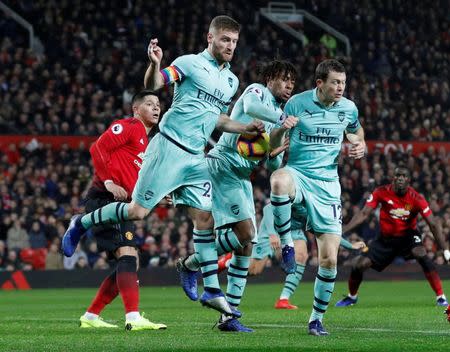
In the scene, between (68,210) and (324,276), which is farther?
(68,210)

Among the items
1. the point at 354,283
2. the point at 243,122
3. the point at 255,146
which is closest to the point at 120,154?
the point at 243,122

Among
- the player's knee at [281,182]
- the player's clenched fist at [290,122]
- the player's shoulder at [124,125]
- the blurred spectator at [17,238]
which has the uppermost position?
the player's clenched fist at [290,122]

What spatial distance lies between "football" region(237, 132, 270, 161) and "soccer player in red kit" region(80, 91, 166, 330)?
110 cm

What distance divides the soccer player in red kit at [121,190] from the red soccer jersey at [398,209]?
600 centimetres

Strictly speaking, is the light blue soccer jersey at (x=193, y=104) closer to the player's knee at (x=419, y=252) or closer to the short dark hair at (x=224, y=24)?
the short dark hair at (x=224, y=24)

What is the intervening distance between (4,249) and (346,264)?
7599 millimetres

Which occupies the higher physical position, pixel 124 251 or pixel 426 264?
pixel 124 251

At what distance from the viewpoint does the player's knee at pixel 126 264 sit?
34.9ft

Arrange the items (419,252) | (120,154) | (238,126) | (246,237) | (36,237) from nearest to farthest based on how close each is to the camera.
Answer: (238,126)
(246,237)
(120,154)
(419,252)
(36,237)

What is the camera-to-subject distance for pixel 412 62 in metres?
34.6

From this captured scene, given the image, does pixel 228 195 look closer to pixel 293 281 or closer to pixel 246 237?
pixel 246 237

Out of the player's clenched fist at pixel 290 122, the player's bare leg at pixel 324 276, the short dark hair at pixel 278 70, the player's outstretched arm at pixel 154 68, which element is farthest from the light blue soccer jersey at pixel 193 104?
the player's bare leg at pixel 324 276

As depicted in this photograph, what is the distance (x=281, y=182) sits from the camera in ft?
34.5

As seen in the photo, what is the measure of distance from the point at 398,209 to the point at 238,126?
6.76m
